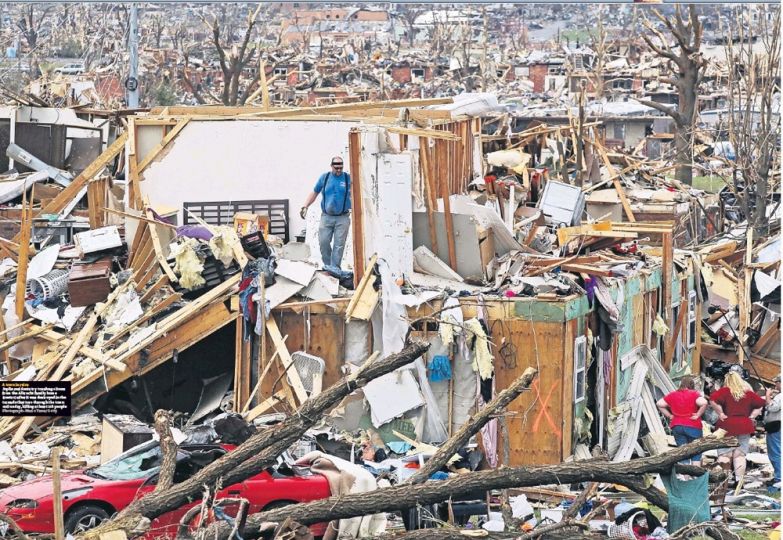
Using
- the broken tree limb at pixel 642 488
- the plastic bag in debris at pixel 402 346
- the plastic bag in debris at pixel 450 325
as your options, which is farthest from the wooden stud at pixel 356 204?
the broken tree limb at pixel 642 488

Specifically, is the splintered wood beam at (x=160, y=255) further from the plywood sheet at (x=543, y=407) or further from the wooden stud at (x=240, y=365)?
the plywood sheet at (x=543, y=407)

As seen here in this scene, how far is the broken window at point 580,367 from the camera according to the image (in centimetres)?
1717

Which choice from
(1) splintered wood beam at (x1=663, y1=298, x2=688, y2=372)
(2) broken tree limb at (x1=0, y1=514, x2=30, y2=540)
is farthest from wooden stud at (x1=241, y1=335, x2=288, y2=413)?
(1) splintered wood beam at (x1=663, y1=298, x2=688, y2=372)

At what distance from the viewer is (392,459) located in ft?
53.5

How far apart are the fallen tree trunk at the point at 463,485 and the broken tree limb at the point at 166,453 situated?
2.86ft

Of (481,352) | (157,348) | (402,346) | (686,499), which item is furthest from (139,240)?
(686,499)

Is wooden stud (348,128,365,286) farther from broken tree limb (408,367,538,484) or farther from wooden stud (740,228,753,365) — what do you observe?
wooden stud (740,228,753,365)

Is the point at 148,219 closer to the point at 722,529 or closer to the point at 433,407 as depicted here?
the point at 433,407

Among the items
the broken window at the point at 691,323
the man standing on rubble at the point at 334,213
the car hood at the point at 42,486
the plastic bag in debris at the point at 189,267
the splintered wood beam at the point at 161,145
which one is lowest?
the broken window at the point at 691,323

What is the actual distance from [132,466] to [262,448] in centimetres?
251

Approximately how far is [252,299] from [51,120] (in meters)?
13.8

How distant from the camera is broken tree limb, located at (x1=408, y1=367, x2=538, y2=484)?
1191cm

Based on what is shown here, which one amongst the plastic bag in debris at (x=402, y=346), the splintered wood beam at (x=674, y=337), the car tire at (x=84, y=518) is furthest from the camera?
the splintered wood beam at (x=674, y=337)

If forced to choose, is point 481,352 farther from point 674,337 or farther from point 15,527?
point 15,527
